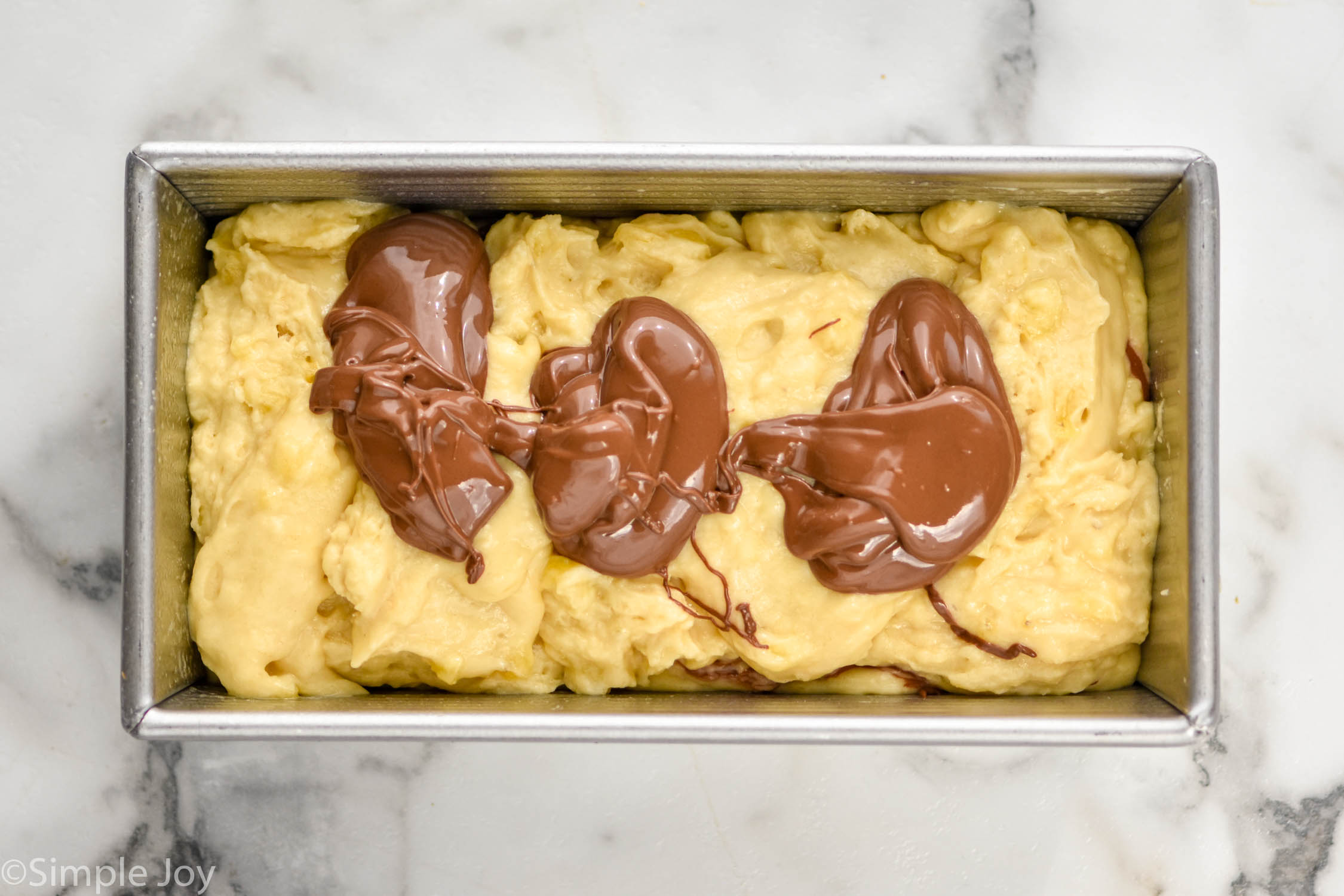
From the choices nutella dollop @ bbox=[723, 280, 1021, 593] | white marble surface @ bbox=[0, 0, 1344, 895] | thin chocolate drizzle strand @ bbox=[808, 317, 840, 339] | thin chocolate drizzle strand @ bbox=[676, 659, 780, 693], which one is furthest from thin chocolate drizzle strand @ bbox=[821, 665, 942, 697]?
thin chocolate drizzle strand @ bbox=[808, 317, 840, 339]

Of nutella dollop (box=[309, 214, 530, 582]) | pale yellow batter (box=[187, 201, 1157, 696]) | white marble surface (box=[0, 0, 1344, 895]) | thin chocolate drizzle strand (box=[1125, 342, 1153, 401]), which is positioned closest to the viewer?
nutella dollop (box=[309, 214, 530, 582])

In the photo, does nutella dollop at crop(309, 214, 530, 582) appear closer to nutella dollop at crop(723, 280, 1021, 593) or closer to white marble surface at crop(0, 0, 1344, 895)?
nutella dollop at crop(723, 280, 1021, 593)

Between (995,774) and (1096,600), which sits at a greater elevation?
(1096,600)

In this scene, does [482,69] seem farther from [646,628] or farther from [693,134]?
[646,628]

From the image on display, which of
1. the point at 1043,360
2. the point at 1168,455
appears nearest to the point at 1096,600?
the point at 1168,455

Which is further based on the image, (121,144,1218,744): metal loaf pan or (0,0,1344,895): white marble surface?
(0,0,1344,895): white marble surface

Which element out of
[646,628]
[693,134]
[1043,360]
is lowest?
[646,628]

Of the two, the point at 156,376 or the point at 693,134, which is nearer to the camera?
the point at 156,376
